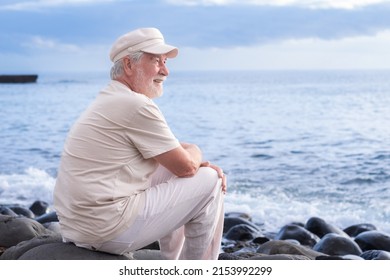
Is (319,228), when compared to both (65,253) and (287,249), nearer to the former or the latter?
(287,249)

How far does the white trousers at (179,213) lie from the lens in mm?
4281

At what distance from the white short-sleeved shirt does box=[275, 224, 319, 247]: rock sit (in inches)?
180

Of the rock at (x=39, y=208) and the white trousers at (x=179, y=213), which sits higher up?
the white trousers at (x=179, y=213)

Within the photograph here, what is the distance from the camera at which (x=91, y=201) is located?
416 cm

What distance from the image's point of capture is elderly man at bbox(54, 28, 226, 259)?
4.19 metres

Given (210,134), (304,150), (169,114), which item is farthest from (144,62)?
(169,114)

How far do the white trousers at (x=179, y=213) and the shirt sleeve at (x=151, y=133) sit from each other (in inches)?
10.2

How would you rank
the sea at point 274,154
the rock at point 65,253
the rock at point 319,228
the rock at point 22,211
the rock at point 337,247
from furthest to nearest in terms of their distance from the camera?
1. the sea at point 274,154
2. the rock at point 22,211
3. the rock at point 319,228
4. the rock at point 337,247
5. the rock at point 65,253

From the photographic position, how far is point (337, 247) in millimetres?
7562

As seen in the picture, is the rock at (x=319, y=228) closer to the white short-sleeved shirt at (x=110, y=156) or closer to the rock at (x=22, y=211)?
the rock at (x=22, y=211)

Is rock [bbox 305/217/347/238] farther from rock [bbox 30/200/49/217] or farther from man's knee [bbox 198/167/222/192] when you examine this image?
man's knee [bbox 198/167/222/192]

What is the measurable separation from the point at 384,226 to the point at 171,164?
24.4 feet

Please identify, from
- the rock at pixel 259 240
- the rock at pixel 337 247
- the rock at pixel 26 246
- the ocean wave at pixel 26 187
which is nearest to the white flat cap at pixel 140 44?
the rock at pixel 26 246

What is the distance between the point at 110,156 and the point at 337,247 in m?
3.99
